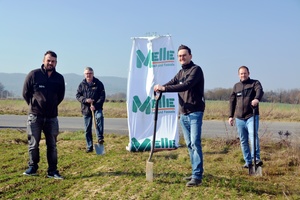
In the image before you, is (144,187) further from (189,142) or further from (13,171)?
(13,171)

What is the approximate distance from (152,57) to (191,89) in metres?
3.17

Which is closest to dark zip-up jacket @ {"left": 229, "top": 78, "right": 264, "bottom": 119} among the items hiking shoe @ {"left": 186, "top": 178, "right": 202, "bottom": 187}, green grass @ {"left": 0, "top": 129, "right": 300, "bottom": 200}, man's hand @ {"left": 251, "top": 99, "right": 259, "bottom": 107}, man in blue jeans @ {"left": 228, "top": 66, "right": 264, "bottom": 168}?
man in blue jeans @ {"left": 228, "top": 66, "right": 264, "bottom": 168}

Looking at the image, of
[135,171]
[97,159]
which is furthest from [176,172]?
[97,159]

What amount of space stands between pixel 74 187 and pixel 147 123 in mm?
3320

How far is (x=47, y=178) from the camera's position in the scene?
611cm

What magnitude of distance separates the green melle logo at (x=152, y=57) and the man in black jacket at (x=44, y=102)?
104 inches

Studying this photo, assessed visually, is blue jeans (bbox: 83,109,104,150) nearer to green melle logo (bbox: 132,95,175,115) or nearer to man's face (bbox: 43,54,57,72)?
green melle logo (bbox: 132,95,175,115)

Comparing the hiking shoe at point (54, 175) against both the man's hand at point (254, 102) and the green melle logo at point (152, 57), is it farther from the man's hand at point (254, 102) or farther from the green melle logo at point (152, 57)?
the man's hand at point (254, 102)

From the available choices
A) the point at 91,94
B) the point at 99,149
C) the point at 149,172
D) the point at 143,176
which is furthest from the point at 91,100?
the point at 149,172

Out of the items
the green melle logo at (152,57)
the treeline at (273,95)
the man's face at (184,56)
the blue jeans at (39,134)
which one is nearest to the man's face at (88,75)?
the green melle logo at (152,57)

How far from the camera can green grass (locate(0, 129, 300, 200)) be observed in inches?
205

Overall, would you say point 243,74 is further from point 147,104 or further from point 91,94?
point 91,94

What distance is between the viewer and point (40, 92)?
19.6ft

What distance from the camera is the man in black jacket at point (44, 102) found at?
19.6ft
